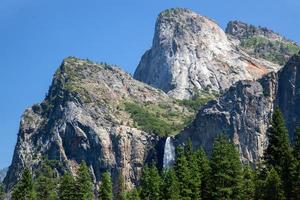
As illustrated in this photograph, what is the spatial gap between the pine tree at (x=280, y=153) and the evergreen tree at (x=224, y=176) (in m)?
4.44

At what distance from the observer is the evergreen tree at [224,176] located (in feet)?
268

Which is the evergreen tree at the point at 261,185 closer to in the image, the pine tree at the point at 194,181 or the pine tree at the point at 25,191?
the pine tree at the point at 194,181

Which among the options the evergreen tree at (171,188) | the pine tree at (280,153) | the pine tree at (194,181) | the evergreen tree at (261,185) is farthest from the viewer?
the evergreen tree at (171,188)

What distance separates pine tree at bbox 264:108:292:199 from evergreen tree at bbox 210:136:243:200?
4.44 meters

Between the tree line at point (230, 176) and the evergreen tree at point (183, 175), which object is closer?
the tree line at point (230, 176)

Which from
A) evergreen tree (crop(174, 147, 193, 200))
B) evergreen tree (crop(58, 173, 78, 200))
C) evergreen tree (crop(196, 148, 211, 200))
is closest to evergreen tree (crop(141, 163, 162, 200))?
evergreen tree (crop(174, 147, 193, 200))

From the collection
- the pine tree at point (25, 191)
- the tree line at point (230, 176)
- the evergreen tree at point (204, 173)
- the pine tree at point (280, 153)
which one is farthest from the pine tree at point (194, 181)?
the pine tree at point (25, 191)

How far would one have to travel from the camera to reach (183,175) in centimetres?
9369

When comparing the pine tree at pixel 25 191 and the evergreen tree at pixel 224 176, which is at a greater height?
the pine tree at pixel 25 191

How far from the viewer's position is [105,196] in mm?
111875

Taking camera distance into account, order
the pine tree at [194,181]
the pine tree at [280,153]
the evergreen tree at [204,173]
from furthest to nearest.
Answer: the pine tree at [194,181]
the evergreen tree at [204,173]
the pine tree at [280,153]

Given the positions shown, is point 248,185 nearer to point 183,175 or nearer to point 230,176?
point 183,175

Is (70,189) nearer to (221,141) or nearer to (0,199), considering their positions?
(221,141)

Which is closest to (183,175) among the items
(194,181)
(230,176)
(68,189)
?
(194,181)
